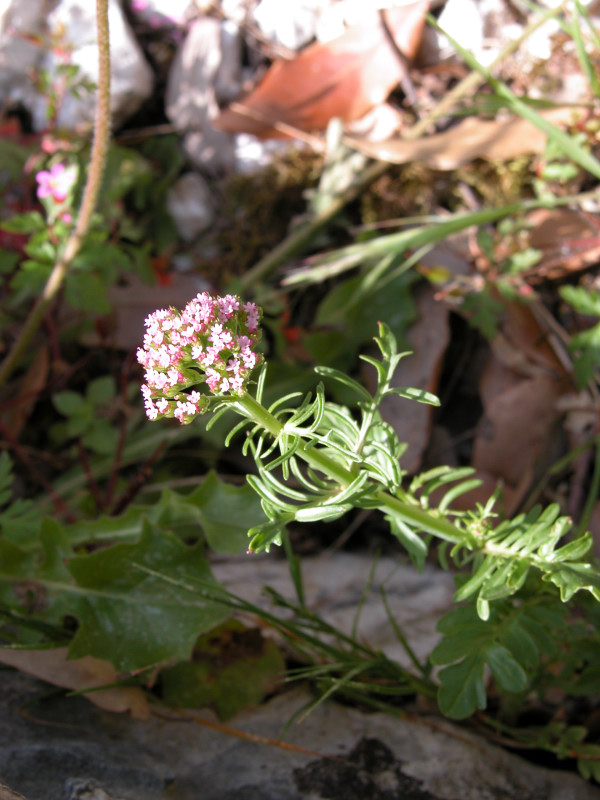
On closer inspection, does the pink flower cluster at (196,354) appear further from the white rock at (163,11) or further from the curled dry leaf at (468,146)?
the white rock at (163,11)

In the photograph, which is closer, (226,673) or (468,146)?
(226,673)

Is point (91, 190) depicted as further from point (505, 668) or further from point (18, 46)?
point (505, 668)

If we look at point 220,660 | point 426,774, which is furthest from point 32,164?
point 426,774

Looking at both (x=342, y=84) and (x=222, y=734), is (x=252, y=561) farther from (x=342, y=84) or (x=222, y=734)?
(x=342, y=84)

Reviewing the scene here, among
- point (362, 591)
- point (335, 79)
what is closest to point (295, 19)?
point (335, 79)

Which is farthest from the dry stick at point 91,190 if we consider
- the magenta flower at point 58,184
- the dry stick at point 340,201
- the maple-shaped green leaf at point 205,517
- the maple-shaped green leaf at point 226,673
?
the maple-shaped green leaf at point 226,673

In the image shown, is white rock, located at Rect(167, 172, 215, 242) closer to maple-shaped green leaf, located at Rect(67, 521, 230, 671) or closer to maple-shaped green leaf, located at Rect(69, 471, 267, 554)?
maple-shaped green leaf, located at Rect(69, 471, 267, 554)
